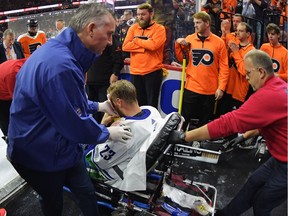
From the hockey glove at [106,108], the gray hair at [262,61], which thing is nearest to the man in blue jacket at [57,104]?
the hockey glove at [106,108]

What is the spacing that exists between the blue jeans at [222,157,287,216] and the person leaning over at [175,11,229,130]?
5.34 ft

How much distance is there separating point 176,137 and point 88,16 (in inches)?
42.8

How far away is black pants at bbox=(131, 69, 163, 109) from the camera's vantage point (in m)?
4.22

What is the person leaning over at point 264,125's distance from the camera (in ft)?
6.34

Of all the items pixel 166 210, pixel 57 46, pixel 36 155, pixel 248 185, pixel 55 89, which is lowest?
pixel 166 210

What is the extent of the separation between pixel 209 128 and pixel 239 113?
0.23 metres

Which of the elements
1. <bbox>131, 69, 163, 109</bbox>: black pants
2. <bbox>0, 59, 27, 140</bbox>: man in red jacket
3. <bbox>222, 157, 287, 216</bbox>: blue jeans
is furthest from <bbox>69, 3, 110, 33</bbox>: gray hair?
<bbox>131, 69, 163, 109</bbox>: black pants

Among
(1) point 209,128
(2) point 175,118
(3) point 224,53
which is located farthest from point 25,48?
A: (1) point 209,128

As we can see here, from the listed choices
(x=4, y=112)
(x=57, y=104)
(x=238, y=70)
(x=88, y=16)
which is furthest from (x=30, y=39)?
(x=57, y=104)

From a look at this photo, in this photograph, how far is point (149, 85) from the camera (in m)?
4.23

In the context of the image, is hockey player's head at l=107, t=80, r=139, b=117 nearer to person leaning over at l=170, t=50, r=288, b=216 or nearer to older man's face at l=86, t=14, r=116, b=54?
person leaning over at l=170, t=50, r=288, b=216

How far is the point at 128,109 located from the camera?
2477 millimetres

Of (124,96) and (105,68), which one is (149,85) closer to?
(105,68)

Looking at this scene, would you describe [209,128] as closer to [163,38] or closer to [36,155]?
[36,155]
